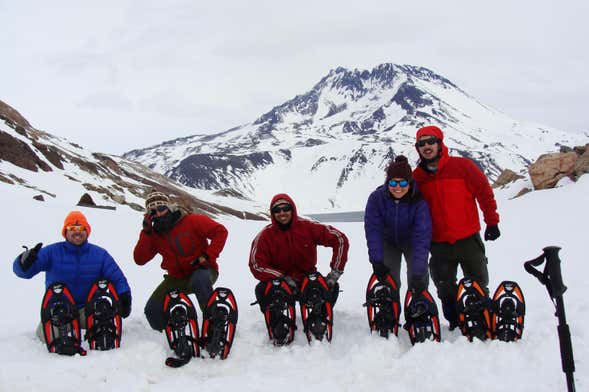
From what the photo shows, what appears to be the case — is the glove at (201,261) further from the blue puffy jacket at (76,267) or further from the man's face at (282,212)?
the man's face at (282,212)

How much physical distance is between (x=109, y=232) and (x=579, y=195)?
20024mm

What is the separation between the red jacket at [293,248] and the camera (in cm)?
705

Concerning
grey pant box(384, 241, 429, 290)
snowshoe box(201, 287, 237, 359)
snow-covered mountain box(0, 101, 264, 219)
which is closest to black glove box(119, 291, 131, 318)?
snowshoe box(201, 287, 237, 359)

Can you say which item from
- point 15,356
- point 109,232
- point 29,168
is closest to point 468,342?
point 15,356

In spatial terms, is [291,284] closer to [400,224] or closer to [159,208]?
[400,224]

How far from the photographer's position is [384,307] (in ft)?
21.0

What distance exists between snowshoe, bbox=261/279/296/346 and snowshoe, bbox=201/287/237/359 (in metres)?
0.50

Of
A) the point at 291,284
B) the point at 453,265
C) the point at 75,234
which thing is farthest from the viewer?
the point at 291,284

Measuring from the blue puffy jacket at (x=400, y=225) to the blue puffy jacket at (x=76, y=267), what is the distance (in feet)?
11.3

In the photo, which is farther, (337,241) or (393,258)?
(337,241)

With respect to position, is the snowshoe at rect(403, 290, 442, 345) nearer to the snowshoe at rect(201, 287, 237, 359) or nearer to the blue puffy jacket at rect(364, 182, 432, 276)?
the blue puffy jacket at rect(364, 182, 432, 276)

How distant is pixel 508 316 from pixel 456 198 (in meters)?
1.57

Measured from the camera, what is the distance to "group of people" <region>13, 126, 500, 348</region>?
6367mm

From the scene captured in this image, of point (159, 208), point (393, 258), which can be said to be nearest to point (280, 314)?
point (393, 258)
